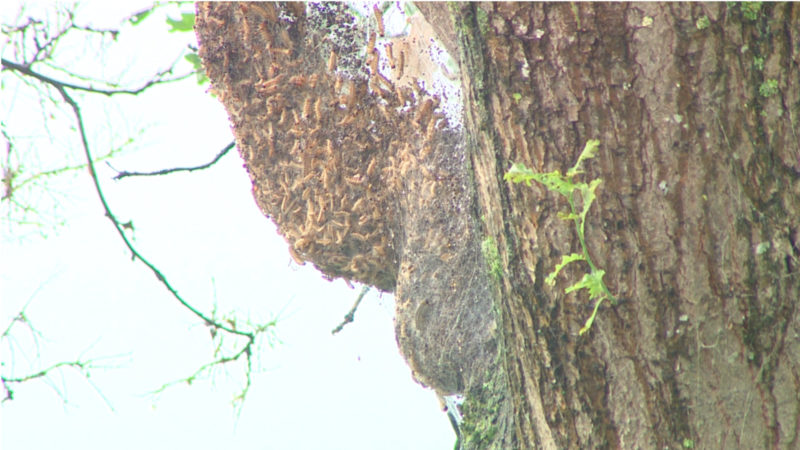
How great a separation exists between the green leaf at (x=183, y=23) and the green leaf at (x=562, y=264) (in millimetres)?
1350

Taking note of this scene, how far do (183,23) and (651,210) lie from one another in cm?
143

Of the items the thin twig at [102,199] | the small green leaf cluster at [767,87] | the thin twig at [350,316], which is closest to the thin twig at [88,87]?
the thin twig at [102,199]

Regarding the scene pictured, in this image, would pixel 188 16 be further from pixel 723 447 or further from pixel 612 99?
pixel 723 447

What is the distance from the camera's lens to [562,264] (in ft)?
Answer: 1.93

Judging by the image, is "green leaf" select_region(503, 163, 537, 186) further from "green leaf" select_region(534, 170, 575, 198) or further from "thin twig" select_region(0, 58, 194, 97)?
"thin twig" select_region(0, 58, 194, 97)

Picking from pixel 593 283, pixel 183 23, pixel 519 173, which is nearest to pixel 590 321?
pixel 593 283

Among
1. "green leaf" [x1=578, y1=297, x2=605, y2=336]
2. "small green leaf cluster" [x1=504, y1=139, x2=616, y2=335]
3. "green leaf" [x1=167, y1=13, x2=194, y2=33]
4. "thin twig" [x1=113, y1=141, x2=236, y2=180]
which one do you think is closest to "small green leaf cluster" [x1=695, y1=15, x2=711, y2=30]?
"small green leaf cluster" [x1=504, y1=139, x2=616, y2=335]

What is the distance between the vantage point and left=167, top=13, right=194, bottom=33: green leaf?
5.55 ft

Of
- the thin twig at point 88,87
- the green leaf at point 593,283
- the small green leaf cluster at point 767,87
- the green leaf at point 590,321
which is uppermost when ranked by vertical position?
the thin twig at point 88,87

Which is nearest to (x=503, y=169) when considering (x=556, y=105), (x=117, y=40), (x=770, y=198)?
(x=556, y=105)

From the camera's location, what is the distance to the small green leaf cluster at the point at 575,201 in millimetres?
556

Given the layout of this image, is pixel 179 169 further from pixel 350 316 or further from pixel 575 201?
pixel 575 201

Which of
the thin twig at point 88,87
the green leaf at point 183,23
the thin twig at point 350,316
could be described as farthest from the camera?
the thin twig at point 350,316

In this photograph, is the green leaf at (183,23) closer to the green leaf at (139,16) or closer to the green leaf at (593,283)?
the green leaf at (139,16)
